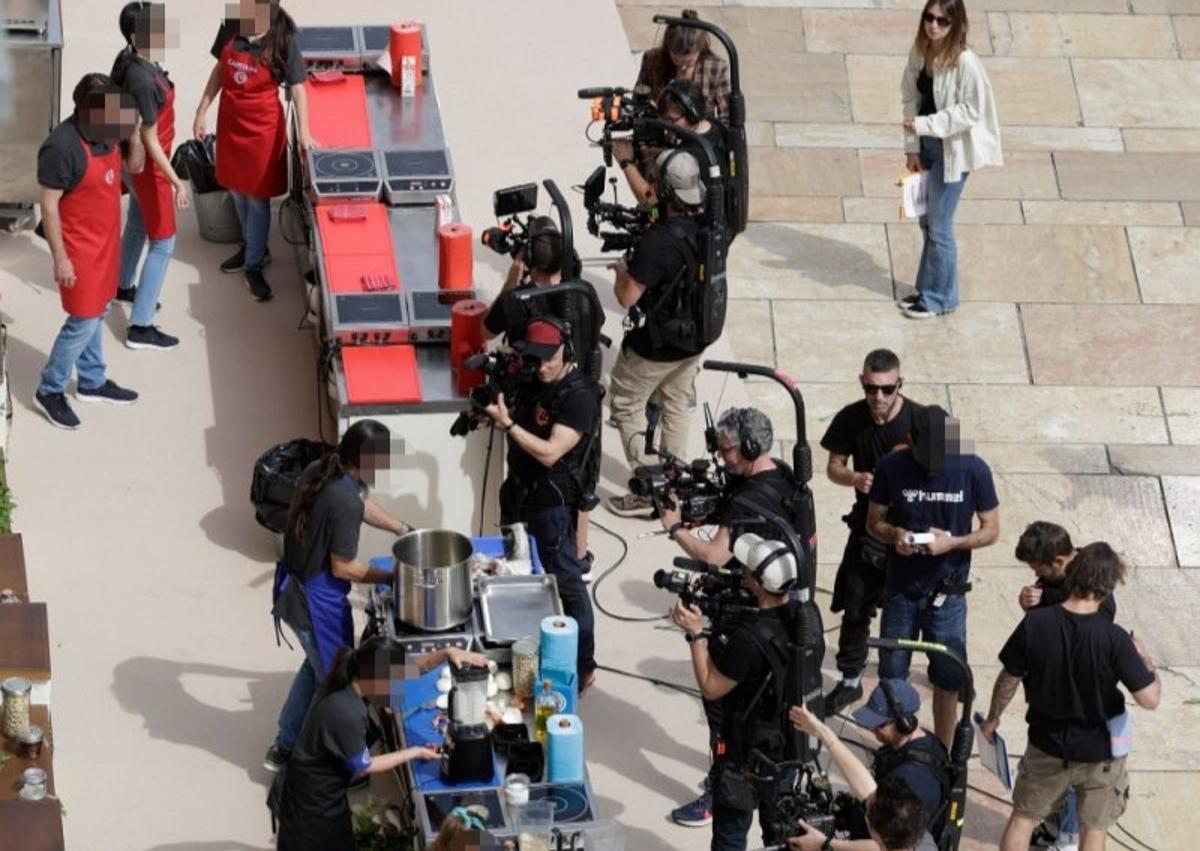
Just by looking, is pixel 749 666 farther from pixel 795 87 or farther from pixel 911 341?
pixel 795 87

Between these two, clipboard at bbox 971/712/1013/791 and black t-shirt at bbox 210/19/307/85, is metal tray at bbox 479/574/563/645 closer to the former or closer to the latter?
clipboard at bbox 971/712/1013/791

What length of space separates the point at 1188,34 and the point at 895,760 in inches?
360

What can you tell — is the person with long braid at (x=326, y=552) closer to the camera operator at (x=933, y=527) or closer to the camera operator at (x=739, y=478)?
the camera operator at (x=739, y=478)

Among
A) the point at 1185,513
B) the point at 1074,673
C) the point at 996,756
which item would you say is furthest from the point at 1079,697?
the point at 1185,513

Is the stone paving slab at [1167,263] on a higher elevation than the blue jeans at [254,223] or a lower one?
lower

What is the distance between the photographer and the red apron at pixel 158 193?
11.1 meters

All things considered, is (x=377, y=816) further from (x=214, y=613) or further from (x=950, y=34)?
(x=950, y=34)

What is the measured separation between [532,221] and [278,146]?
6.66ft

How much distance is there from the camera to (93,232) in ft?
34.6

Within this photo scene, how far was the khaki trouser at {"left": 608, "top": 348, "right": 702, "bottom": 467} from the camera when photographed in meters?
10.6

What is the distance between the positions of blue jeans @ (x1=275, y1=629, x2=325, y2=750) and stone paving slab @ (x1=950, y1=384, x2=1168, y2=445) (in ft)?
14.1

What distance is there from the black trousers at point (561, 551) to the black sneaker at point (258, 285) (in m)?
2.99

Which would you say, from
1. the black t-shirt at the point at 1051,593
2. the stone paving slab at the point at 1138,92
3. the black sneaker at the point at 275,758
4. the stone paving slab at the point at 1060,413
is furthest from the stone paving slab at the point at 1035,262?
the black sneaker at the point at 275,758

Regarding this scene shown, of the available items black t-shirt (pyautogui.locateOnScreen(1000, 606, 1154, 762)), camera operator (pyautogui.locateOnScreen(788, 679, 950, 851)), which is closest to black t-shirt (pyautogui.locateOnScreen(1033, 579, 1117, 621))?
black t-shirt (pyautogui.locateOnScreen(1000, 606, 1154, 762))
